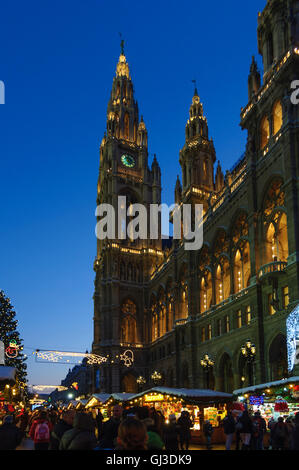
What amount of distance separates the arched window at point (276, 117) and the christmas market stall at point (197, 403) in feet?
72.7

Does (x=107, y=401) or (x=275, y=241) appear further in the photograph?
(x=107, y=401)

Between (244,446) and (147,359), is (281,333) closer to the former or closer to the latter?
(244,446)

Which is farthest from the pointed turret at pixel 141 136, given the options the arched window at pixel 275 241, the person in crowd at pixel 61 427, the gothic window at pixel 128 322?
the person in crowd at pixel 61 427

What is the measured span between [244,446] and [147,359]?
6216cm

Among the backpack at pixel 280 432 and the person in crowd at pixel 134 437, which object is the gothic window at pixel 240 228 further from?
the person in crowd at pixel 134 437

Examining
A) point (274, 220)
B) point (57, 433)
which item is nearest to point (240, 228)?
→ point (274, 220)

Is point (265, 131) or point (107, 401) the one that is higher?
point (265, 131)

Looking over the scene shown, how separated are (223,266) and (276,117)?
54.1ft

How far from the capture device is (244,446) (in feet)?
66.7

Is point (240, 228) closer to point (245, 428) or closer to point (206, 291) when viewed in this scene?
point (206, 291)

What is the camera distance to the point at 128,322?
273 ft

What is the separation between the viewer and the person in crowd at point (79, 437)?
682cm

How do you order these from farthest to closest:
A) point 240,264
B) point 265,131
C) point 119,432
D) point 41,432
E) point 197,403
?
point 240,264 → point 265,131 → point 197,403 → point 41,432 → point 119,432
